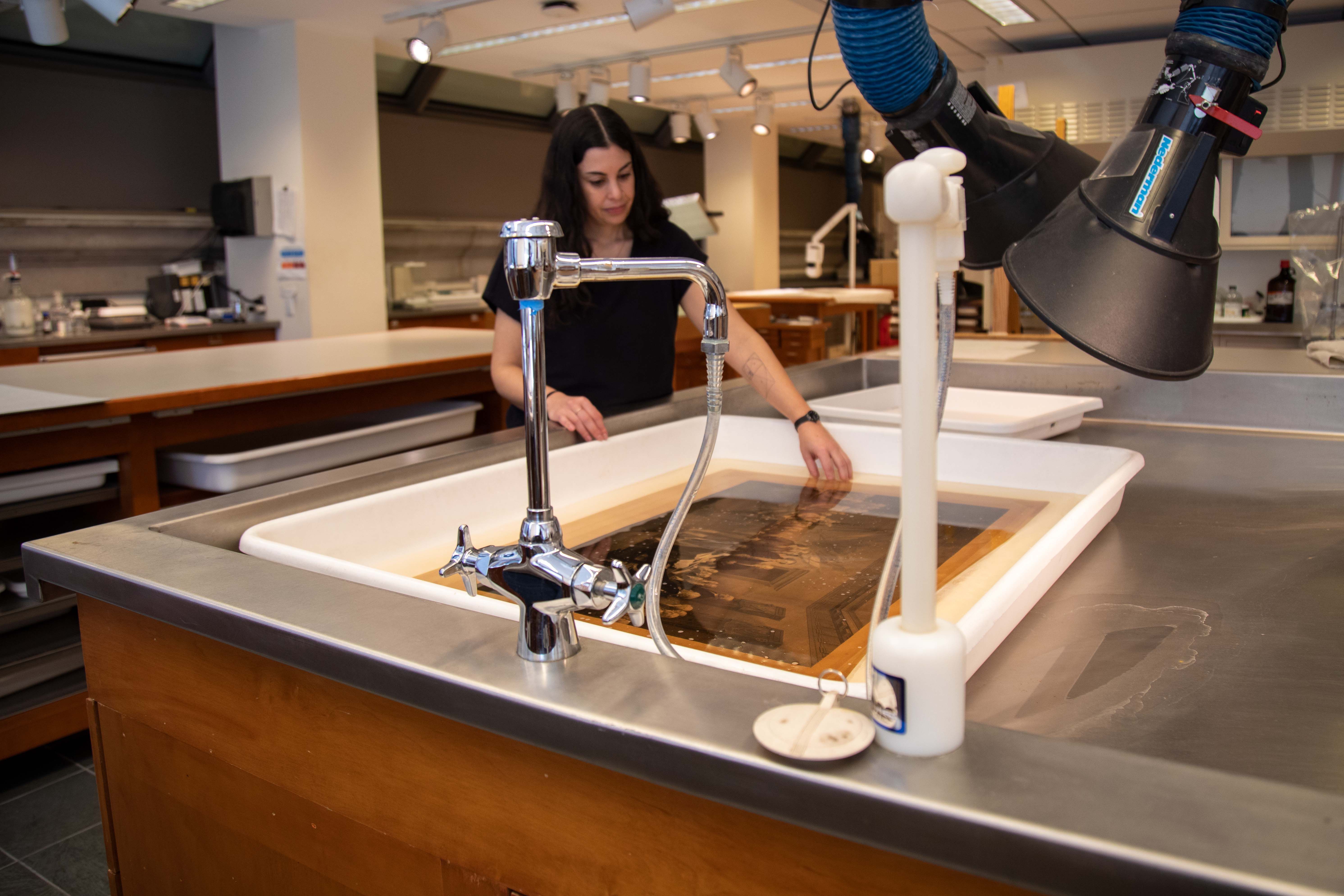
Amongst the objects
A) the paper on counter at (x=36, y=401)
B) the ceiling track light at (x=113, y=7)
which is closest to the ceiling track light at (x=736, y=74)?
the ceiling track light at (x=113, y=7)

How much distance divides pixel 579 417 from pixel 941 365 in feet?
3.30

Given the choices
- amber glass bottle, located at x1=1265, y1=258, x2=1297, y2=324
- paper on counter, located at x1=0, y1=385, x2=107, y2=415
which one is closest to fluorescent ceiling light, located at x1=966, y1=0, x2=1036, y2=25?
amber glass bottle, located at x1=1265, y1=258, x2=1297, y2=324

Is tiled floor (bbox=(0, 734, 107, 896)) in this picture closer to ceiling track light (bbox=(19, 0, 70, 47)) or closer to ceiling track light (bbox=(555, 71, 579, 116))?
ceiling track light (bbox=(19, 0, 70, 47))

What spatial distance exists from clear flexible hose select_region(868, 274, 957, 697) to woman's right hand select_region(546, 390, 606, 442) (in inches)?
38.5

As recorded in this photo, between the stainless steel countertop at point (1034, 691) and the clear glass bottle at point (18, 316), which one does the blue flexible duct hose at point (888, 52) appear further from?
the clear glass bottle at point (18, 316)

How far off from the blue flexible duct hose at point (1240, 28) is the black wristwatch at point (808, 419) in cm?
84

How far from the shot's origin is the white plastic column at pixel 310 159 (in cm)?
576

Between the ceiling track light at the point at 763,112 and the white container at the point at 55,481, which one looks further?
the ceiling track light at the point at 763,112

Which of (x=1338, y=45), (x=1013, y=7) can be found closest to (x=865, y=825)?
(x=1013, y=7)

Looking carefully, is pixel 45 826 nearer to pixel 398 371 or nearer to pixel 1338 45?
pixel 398 371

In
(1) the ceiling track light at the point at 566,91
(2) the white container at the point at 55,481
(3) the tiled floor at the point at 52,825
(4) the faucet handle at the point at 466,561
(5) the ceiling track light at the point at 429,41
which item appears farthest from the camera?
(1) the ceiling track light at the point at 566,91

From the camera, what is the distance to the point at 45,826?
2.10 metres

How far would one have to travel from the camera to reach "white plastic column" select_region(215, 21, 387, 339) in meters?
5.76

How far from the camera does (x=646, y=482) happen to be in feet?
5.25
